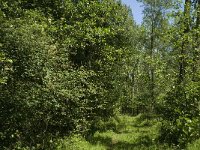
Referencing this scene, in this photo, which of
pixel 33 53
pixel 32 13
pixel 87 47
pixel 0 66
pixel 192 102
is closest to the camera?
pixel 0 66

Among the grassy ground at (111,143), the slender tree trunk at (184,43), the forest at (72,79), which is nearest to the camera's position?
the forest at (72,79)

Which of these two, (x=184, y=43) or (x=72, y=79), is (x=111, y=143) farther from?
(x=184, y=43)

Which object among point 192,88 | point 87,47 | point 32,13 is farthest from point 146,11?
point 192,88

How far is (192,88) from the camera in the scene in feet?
44.2

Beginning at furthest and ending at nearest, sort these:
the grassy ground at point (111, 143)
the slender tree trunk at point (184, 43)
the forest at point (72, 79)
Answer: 1. the slender tree trunk at point (184, 43)
2. the grassy ground at point (111, 143)
3. the forest at point (72, 79)

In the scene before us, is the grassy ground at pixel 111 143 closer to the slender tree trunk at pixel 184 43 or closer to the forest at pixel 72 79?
the forest at pixel 72 79

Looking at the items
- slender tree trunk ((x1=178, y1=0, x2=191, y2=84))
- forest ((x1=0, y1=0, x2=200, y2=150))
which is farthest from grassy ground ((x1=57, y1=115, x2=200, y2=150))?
slender tree trunk ((x1=178, y1=0, x2=191, y2=84))

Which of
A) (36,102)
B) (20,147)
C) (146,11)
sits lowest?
(20,147)

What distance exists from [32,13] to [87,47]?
5.58 metres

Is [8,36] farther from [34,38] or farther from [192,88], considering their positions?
[192,88]

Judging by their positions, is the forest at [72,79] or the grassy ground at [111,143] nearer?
the forest at [72,79]

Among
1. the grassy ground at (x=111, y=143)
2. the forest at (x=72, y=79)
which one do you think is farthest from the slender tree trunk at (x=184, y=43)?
the grassy ground at (x=111, y=143)

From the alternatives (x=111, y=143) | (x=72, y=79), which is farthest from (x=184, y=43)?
(x=111, y=143)

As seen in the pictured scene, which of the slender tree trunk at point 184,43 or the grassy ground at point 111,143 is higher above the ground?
the slender tree trunk at point 184,43
